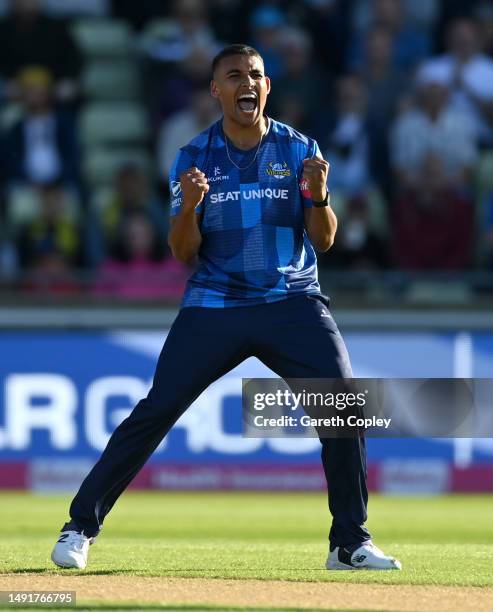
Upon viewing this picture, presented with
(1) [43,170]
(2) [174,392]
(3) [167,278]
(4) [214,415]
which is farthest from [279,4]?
(2) [174,392]

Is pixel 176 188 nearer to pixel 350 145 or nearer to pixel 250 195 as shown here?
pixel 250 195

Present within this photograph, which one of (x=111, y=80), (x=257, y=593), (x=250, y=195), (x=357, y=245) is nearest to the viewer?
(x=257, y=593)

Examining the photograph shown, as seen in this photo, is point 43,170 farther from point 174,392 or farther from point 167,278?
point 174,392

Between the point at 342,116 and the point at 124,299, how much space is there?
3.54m

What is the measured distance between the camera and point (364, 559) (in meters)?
6.65

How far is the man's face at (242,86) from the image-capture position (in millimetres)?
6582

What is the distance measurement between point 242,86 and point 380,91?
357 inches

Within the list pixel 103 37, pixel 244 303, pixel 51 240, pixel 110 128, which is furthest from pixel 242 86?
pixel 103 37

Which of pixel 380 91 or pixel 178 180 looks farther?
pixel 380 91

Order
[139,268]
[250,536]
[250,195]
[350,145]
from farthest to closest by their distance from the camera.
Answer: [350,145]
[139,268]
[250,536]
[250,195]

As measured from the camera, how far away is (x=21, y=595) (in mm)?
5902

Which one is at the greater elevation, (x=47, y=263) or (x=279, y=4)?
(x=279, y=4)

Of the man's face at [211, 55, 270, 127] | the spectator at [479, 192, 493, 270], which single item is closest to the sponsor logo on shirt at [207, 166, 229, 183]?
the man's face at [211, 55, 270, 127]

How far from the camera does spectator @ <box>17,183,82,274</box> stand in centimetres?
1408
